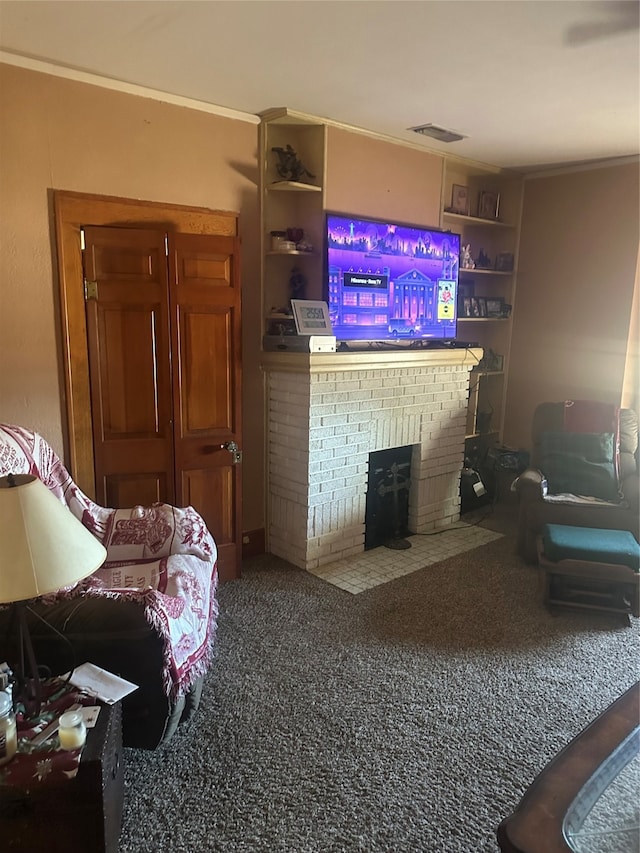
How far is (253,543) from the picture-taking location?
3.83m

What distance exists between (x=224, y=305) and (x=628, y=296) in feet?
9.72

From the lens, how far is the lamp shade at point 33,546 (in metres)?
1.43

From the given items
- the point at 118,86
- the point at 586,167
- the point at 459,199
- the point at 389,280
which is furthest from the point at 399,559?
the point at 586,167

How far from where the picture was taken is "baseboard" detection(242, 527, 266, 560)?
378cm

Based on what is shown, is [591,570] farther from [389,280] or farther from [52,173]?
[52,173]

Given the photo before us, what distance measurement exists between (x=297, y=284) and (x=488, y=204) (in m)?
1.99

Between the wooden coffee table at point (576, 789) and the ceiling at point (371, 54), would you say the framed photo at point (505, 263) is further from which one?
the wooden coffee table at point (576, 789)

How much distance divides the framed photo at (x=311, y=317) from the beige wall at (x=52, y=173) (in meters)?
0.73

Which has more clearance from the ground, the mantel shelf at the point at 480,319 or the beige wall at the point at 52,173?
the beige wall at the point at 52,173

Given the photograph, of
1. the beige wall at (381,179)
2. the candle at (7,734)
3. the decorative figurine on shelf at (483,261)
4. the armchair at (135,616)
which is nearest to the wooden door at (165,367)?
the armchair at (135,616)

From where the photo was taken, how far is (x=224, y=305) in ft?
10.6

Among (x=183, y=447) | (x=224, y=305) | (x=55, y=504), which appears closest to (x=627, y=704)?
(x=55, y=504)

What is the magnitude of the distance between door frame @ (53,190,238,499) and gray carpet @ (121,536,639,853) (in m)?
1.06

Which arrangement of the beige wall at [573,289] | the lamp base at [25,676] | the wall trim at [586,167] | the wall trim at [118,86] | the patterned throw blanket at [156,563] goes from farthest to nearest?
the beige wall at [573,289], the wall trim at [586,167], the wall trim at [118,86], the patterned throw blanket at [156,563], the lamp base at [25,676]
